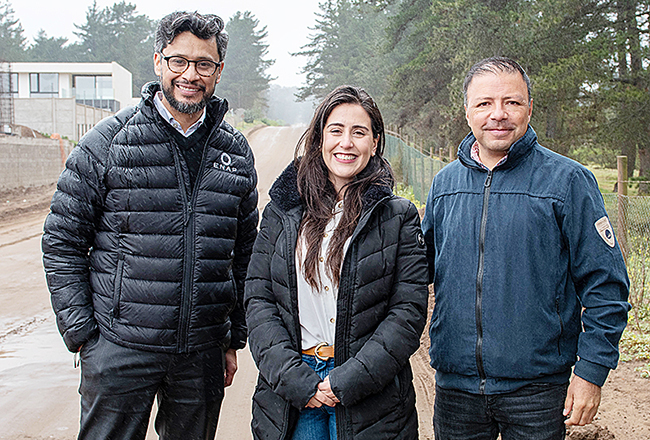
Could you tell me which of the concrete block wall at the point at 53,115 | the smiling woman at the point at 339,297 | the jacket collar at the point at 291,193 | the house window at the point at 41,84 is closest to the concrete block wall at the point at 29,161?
the concrete block wall at the point at 53,115

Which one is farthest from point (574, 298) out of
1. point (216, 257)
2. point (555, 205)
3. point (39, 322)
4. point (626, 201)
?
point (39, 322)

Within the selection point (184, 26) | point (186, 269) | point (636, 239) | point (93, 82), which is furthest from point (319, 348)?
point (93, 82)

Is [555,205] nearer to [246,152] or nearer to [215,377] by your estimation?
[246,152]

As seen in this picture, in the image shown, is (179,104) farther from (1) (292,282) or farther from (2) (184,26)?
(1) (292,282)

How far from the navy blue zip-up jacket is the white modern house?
3631cm

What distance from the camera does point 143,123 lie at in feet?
9.76

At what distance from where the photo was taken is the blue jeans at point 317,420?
2.51 meters

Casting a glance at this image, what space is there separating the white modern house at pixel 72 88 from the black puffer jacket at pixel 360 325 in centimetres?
3603

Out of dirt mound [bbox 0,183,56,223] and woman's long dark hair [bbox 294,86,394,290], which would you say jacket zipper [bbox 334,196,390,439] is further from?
dirt mound [bbox 0,183,56,223]

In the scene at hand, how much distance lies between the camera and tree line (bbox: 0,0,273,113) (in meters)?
62.9

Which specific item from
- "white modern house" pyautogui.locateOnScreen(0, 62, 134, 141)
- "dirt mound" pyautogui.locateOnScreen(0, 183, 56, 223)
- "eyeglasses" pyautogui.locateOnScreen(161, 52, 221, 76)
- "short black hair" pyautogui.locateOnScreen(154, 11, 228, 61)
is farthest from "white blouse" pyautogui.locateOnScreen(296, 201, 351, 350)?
"white modern house" pyautogui.locateOnScreen(0, 62, 134, 141)

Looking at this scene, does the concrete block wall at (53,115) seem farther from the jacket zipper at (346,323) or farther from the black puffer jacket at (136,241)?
the jacket zipper at (346,323)

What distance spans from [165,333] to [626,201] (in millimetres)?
6195

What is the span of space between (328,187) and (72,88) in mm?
47639
